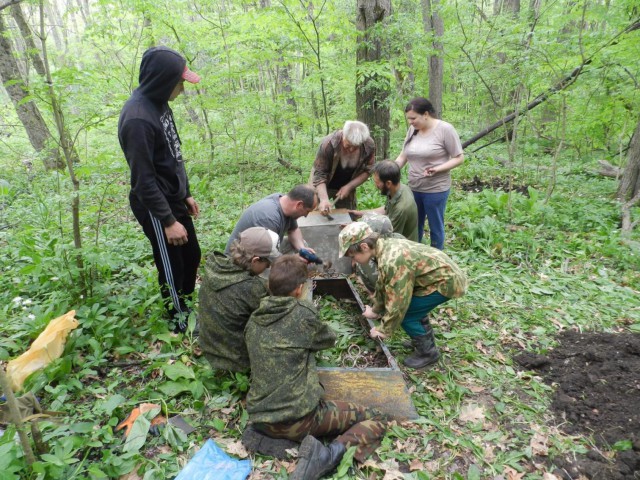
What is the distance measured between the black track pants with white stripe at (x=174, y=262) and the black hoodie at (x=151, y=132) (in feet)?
0.53

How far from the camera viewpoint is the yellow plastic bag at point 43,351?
8.44 feet

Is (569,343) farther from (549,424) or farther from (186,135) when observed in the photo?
(186,135)

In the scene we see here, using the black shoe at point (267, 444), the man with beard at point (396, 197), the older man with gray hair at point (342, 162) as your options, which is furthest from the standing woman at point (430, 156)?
the black shoe at point (267, 444)

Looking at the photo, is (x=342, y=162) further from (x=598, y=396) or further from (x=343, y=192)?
(x=598, y=396)

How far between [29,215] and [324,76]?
463cm

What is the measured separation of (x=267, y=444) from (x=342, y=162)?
322 cm

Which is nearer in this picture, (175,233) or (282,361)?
(282,361)

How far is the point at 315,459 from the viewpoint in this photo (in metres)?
2.20

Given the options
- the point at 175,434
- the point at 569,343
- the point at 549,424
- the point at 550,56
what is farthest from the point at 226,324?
the point at 550,56

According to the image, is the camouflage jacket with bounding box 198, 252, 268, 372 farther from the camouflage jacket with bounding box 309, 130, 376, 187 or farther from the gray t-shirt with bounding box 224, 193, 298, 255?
the camouflage jacket with bounding box 309, 130, 376, 187

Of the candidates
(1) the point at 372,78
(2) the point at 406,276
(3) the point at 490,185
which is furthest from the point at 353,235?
(3) the point at 490,185

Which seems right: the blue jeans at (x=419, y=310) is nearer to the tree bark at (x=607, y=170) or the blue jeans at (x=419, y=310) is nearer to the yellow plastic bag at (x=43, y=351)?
the yellow plastic bag at (x=43, y=351)

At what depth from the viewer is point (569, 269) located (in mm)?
4645

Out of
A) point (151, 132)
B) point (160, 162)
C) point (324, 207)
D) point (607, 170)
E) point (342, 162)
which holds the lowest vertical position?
point (607, 170)
